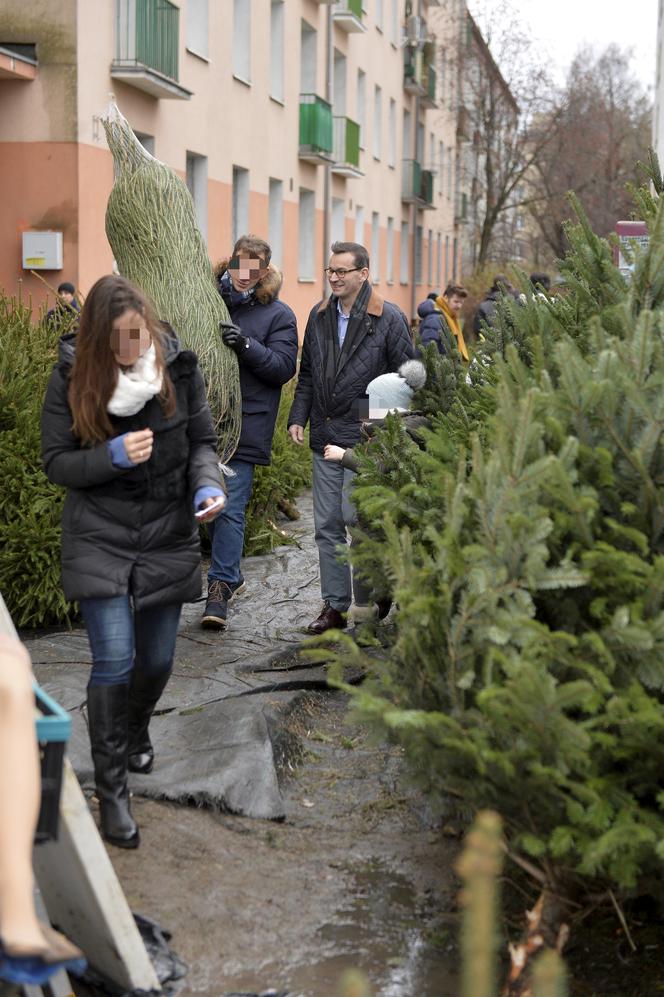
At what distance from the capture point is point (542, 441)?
3.40 metres

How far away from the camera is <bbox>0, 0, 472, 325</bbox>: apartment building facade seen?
1559cm

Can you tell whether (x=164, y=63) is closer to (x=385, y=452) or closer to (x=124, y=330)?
(x=385, y=452)

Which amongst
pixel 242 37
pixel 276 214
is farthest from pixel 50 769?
pixel 276 214

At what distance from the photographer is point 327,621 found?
686cm

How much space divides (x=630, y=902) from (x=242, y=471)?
3874 millimetres

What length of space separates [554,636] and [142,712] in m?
1.88

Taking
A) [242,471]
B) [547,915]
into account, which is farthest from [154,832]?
[242,471]

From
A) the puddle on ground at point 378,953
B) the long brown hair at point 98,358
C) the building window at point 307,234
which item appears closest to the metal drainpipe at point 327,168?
the building window at point 307,234

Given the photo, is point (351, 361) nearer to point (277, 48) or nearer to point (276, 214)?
point (276, 214)

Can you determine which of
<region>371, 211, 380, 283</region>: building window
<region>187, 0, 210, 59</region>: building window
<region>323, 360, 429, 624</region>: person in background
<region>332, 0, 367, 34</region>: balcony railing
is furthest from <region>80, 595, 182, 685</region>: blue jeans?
<region>371, 211, 380, 283</region>: building window

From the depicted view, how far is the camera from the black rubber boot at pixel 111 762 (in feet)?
13.3

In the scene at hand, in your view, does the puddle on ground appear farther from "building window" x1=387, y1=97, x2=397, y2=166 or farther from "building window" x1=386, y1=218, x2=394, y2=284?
"building window" x1=387, y1=97, x2=397, y2=166

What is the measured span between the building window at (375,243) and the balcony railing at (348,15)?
7113mm

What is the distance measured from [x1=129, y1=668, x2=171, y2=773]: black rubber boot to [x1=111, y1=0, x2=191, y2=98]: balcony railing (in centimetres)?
1320
